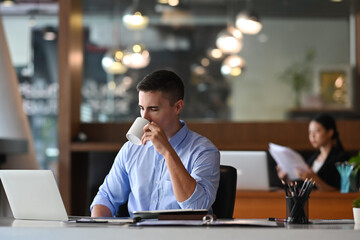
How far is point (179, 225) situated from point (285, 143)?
15.5ft

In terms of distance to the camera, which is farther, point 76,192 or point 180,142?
point 76,192

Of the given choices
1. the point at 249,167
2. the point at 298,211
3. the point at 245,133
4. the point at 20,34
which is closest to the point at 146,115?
the point at 298,211

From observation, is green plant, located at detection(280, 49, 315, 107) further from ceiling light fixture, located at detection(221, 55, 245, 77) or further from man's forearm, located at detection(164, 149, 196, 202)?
man's forearm, located at detection(164, 149, 196, 202)

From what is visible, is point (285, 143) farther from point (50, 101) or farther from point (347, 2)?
point (50, 101)

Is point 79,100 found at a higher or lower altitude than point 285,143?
higher

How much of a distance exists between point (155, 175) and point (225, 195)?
0.95 feet

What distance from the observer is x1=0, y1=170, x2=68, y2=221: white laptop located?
79.4 inches

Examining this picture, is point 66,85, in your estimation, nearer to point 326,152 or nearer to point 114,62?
point 326,152

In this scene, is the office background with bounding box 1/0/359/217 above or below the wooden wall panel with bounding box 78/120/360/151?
above

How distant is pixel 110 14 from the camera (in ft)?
31.8

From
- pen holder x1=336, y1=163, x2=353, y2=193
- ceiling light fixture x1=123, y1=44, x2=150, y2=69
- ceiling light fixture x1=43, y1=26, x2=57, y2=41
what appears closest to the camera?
pen holder x1=336, y1=163, x2=353, y2=193

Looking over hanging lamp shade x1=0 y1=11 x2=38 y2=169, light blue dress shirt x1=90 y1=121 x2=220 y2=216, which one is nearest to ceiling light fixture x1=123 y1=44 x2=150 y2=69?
hanging lamp shade x1=0 y1=11 x2=38 y2=169

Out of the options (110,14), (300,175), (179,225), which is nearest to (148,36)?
(110,14)

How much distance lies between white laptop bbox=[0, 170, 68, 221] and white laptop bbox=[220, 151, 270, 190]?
149 centimetres
